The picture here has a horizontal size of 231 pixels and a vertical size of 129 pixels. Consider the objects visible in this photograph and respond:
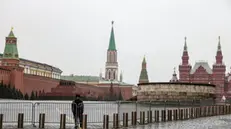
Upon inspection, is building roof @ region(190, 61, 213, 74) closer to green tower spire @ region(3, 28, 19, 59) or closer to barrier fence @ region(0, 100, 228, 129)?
green tower spire @ region(3, 28, 19, 59)

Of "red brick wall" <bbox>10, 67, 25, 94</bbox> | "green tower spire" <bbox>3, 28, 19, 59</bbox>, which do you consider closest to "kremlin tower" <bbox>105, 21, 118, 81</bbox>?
"green tower spire" <bbox>3, 28, 19, 59</bbox>

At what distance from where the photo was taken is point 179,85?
53.0 m

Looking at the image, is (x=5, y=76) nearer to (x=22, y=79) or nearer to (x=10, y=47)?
(x=22, y=79)

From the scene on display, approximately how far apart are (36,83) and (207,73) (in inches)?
1819

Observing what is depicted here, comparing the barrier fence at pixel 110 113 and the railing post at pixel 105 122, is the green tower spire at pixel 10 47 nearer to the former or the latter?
the barrier fence at pixel 110 113

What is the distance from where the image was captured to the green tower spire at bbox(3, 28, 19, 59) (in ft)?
312

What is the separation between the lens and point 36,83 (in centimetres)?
9281

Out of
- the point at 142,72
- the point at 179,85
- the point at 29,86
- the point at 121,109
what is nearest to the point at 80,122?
the point at 121,109

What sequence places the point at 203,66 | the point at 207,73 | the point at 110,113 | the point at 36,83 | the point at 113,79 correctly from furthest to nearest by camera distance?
the point at 113,79, the point at 203,66, the point at 207,73, the point at 36,83, the point at 110,113

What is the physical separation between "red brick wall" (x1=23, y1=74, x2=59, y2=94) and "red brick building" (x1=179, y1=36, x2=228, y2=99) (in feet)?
118

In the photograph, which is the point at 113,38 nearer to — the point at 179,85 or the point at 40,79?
the point at 40,79

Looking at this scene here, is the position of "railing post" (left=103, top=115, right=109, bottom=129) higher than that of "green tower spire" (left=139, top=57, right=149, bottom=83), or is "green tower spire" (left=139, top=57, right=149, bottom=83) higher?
"green tower spire" (left=139, top=57, right=149, bottom=83)

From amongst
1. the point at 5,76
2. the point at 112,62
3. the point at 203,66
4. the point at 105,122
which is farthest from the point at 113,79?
the point at 105,122

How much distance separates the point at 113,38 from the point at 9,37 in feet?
235
